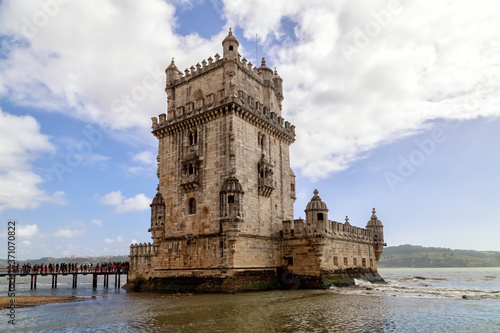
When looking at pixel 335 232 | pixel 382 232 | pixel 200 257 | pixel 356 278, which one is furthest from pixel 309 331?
pixel 382 232

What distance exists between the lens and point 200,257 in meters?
29.8

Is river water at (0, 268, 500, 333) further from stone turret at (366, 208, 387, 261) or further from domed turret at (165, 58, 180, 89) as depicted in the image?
domed turret at (165, 58, 180, 89)

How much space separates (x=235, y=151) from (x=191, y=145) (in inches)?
193

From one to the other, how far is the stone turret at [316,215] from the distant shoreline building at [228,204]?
82mm

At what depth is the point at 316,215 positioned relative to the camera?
31781 mm

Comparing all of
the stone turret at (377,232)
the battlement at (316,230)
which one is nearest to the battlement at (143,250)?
the battlement at (316,230)

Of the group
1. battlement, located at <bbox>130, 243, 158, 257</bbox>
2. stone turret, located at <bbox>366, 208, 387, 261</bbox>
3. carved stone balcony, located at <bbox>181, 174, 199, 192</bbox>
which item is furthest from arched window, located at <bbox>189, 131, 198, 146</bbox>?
stone turret, located at <bbox>366, 208, 387, 261</bbox>

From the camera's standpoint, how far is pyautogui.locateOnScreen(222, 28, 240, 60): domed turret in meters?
32.4

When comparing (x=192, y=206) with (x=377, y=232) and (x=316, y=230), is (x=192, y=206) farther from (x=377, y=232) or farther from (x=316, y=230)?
(x=377, y=232)

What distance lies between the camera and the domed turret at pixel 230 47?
106 ft

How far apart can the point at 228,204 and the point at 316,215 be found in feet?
25.8

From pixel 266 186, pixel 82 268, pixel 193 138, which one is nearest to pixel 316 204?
pixel 266 186

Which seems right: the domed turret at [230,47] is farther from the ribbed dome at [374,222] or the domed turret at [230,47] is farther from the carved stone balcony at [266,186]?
the ribbed dome at [374,222]

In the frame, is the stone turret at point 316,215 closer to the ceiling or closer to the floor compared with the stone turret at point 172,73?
closer to the floor
